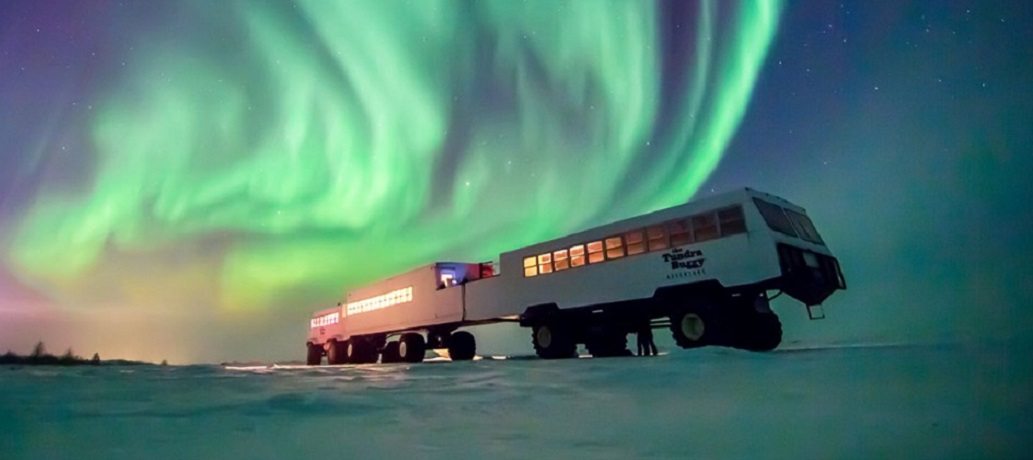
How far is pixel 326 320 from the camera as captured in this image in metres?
42.6

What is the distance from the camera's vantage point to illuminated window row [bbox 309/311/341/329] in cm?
4090

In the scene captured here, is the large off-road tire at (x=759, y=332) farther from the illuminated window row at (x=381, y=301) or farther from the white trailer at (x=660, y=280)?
the illuminated window row at (x=381, y=301)

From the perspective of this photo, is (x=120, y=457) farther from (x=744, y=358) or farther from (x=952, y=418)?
(x=744, y=358)

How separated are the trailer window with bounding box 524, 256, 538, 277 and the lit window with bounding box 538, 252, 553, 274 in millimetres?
293

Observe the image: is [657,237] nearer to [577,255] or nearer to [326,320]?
[577,255]

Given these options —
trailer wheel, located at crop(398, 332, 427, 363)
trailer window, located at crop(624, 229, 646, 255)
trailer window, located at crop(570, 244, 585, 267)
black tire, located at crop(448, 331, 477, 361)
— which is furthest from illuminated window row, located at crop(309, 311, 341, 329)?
trailer window, located at crop(624, 229, 646, 255)

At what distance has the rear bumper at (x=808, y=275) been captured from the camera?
18.0 metres

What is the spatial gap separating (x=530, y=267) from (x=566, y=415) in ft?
57.4

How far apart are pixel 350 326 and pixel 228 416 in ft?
106

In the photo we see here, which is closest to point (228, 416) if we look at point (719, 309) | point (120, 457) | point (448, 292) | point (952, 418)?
point (120, 457)

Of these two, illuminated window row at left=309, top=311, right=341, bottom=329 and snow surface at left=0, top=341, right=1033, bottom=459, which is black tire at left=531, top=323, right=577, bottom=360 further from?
illuminated window row at left=309, top=311, right=341, bottom=329

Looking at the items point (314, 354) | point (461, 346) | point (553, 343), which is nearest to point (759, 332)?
point (553, 343)

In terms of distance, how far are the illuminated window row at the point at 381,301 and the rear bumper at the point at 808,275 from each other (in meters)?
20.4

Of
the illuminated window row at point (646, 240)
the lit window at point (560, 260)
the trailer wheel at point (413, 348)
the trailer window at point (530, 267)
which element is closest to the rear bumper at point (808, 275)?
the illuminated window row at point (646, 240)
